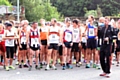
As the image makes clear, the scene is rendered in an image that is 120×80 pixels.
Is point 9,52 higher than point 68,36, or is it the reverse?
point 68,36

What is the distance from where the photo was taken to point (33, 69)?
44.9 ft

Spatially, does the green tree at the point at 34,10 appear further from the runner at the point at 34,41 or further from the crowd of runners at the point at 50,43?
the runner at the point at 34,41

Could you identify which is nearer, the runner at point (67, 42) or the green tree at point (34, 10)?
the runner at point (67, 42)

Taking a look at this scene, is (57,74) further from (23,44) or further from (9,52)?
(23,44)

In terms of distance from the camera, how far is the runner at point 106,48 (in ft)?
38.5

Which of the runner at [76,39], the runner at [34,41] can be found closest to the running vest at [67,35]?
the runner at [76,39]

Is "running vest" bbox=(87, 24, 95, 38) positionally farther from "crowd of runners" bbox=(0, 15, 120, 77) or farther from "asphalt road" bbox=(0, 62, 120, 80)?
"asphalt road" bbox=(0, 62, 120, 80)

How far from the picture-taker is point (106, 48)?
1180cm

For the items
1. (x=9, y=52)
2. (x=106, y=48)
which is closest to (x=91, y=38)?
(x=106, y=48)

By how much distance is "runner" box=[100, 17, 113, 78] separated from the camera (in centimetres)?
1174

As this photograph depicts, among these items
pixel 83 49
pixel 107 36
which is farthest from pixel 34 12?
pixel 107 36

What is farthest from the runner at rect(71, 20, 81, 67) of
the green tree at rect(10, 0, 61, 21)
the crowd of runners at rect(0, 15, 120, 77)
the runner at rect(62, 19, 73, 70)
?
the green tree at rect(10, 0, 61, 21)

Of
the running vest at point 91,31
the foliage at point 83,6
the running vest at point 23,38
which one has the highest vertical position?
the foliage at point 83,6

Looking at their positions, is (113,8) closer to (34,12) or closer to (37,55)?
(34,12)
